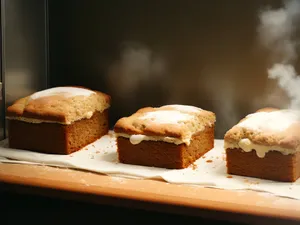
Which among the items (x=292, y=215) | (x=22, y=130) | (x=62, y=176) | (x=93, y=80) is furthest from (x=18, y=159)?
(x=292, y=215)

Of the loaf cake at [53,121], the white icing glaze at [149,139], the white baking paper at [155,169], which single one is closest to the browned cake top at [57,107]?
the loaf cake at [53,121]

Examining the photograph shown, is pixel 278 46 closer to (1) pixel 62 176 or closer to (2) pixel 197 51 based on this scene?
(2) pixel 197 51

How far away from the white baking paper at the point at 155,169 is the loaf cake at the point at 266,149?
25mm

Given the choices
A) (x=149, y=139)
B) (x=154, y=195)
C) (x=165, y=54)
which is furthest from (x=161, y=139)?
(x=165, y=54)

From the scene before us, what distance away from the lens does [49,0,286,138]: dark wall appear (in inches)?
71.4

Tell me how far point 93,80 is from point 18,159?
0.52 metres

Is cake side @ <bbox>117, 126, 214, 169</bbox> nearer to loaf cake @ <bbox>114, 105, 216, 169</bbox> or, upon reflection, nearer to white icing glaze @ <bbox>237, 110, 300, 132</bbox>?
loaf cake @ <bbox>114, 105, 216, 169</bbox>

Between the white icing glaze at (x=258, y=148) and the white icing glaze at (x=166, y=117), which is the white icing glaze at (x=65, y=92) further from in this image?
the white icing glaze at (x=258, y=148)

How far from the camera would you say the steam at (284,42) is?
1.72 m

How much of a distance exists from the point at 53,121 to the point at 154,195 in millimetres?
522

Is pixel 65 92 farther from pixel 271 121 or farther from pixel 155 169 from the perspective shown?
pixel 271 121

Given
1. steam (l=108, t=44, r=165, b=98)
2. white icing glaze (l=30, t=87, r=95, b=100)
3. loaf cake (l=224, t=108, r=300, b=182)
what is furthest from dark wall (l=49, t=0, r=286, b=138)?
loaf cake (l=224, t=108, r=300, b=182)

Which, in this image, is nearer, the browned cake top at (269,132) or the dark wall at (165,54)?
the browned cake top at (269,132)

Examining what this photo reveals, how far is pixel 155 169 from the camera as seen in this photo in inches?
61.0
